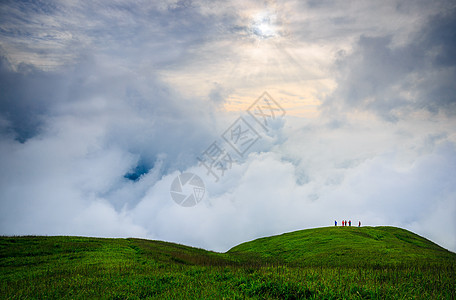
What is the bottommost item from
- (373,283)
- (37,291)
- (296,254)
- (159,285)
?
(37,291)

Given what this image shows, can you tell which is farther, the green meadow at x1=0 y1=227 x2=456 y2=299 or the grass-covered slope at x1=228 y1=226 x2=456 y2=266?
the grass-covered slope at x1=228 y1=226 x2=456 y2=266

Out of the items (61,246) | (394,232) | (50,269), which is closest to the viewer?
(50,269)

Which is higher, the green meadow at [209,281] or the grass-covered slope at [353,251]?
the grass-covered slope at [353,251]

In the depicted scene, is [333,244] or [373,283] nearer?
[373,283]

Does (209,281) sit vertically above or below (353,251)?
below

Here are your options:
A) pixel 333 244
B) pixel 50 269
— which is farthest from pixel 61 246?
pixel 333 244

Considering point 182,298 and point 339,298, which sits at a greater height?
point 339,298

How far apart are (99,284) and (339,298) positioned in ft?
40.6

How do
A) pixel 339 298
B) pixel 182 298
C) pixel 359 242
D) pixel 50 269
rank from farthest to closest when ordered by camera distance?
pixel 359 242, pixel 50 269, pixel 182 298, pixel 339 298

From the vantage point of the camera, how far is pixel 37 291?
14.1 meters

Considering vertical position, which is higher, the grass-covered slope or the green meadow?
the grass-covered slope

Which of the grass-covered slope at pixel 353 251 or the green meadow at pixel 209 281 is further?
the grass-covered slope at pixel 353 251

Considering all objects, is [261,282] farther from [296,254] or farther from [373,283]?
[296,254]

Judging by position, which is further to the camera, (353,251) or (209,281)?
(353,251)
